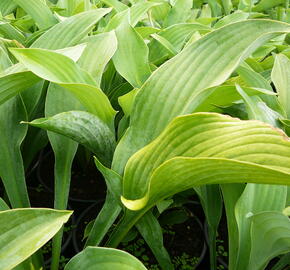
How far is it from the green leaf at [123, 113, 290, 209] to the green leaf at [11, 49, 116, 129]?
13cm

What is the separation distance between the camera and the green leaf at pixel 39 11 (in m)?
0.91

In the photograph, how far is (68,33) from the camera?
76cm

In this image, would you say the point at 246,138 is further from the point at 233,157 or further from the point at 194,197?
the point at 194,197

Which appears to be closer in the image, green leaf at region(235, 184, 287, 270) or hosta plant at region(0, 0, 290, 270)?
hosta plant at region(0, 0, 290, 270)

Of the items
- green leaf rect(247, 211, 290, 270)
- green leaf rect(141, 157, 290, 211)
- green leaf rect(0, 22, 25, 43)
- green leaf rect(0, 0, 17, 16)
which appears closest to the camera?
green leaf rect(141, 157, 290, 211)

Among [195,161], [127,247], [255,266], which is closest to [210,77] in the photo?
[195,161]

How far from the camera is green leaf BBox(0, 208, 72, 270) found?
433mm

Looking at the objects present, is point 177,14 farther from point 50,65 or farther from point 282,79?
point 50,65

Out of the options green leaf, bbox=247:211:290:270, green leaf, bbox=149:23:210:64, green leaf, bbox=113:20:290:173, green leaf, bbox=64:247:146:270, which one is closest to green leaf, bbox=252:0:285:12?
green leaf, bbox=149:23:210:64

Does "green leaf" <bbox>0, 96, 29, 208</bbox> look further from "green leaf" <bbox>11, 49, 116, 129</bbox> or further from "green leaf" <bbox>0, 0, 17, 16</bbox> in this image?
"green leaf" <bbox>0, 0, 17, 16</bbox>

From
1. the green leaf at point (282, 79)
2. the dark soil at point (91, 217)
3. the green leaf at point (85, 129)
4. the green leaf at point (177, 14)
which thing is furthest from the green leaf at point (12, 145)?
the green leaf at point (177, 14)

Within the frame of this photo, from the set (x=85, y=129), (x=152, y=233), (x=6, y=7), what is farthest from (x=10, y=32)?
(x=152, y=233)

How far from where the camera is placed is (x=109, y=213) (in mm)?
643

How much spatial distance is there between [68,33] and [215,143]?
426 millimetres
